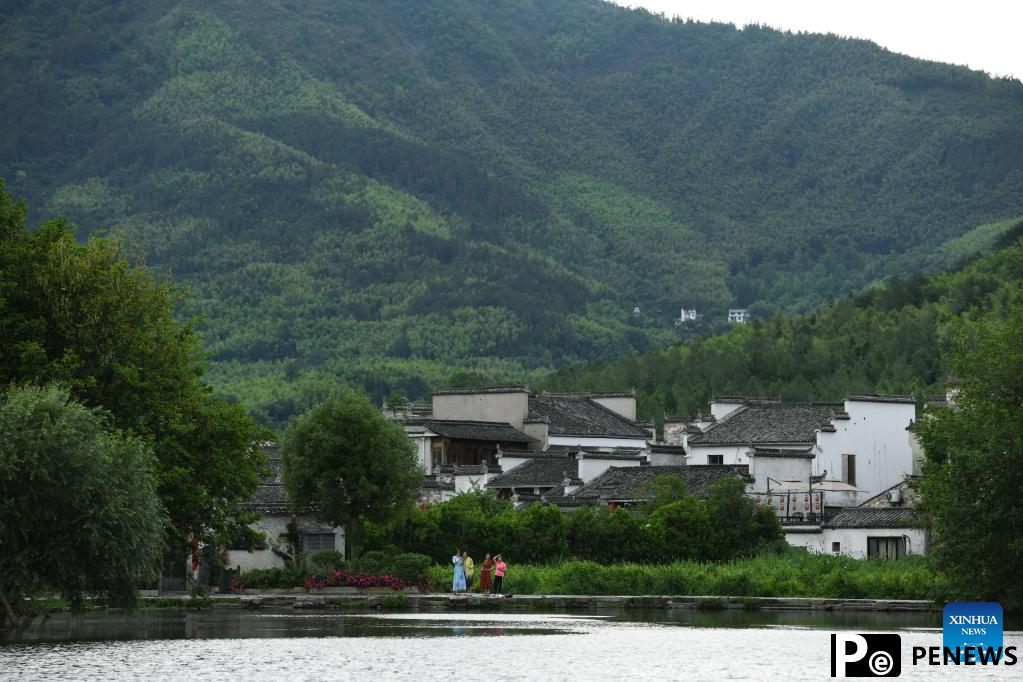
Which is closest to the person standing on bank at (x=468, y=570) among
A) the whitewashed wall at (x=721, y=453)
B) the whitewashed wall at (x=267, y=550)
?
the whitewashed wall at (x=267, y=550)

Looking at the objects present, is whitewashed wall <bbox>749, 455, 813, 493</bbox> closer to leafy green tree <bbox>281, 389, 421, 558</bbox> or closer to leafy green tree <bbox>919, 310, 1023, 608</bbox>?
leafy green tree <bbox>281, 389, 421, 558</bbox>

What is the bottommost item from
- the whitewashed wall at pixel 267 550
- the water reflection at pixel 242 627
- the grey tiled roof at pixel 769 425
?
the water reflection at pixel 242 627

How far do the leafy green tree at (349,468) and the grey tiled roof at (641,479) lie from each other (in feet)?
33.7

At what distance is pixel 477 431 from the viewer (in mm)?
107312

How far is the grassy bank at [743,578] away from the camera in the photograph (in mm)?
59844

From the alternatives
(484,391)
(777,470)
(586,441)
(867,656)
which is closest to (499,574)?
(777,470)

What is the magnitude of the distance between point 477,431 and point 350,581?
4015cm

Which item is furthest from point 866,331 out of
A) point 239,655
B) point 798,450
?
point 239,655

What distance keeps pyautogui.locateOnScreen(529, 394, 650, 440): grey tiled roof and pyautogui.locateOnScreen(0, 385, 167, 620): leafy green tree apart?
6252 centimetres

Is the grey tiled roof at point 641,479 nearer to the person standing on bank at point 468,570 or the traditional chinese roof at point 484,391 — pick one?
the person standing on bank at point 468,570

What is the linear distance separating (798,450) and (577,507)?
10.8 meters

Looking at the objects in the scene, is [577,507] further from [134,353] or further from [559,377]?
[559,377]

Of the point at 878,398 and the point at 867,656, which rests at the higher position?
the point at 878,398

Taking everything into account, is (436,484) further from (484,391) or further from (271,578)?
(271,578)
